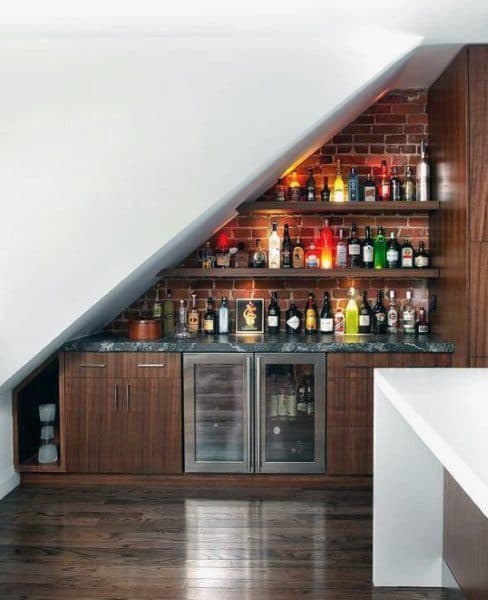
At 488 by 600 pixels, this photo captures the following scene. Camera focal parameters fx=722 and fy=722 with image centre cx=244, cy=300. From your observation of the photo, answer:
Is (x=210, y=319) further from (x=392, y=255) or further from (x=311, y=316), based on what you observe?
(x=392, y=255)

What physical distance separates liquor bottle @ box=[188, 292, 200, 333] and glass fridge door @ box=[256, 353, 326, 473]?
2.27ft

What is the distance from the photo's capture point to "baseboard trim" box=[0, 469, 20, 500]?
3.83 metres

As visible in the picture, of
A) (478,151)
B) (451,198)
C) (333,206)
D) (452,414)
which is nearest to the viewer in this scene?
(452,414)

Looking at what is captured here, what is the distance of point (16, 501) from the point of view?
148 inches

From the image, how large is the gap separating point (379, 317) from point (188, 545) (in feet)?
6.51

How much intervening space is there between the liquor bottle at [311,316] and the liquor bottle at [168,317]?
0.85 m

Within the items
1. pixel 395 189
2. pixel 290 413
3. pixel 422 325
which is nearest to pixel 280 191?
pixel 395 189

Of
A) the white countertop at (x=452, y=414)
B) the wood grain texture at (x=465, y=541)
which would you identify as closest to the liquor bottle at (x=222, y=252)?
the white countertop at (x=452, y=414)

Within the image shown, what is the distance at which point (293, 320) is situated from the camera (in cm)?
450

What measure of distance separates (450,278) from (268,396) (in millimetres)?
1197

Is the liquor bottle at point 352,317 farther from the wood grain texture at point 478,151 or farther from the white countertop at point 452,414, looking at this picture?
the white countertop at point 452,414

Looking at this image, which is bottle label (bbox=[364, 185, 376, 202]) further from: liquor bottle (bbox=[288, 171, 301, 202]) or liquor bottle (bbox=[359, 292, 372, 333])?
liquor bottle (bbox=[359, 292, 372, 333])

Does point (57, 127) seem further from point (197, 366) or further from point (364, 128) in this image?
point (364, 128)

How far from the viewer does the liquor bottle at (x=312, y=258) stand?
175 inches
